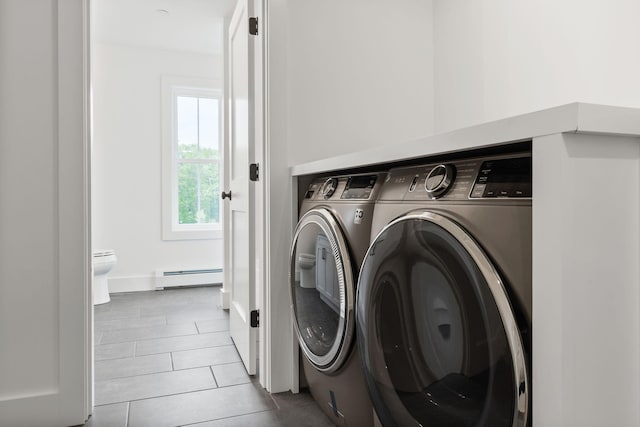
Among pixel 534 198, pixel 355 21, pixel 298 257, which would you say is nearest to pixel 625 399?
pixel 534 198

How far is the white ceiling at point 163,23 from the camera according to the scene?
3.47 metres

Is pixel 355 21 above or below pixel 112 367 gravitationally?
above

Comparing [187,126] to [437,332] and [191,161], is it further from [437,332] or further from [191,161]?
[437,332]

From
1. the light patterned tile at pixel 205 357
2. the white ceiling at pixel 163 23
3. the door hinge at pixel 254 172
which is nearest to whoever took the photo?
the door hinge at pixel 254 172

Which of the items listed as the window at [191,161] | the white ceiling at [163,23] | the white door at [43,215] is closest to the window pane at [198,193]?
the window at [191,161]

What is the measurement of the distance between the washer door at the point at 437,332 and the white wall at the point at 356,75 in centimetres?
96

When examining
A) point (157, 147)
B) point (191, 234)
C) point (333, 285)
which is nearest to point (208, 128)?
point (157, 147)

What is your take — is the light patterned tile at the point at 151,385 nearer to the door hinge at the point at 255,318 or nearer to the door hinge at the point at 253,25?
the door hinge at the point at 255,318

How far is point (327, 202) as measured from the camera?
4.99ft

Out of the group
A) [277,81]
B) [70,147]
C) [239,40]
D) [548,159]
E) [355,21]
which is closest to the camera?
[548,159]

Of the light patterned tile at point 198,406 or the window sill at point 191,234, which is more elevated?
the window sill at point 191,234

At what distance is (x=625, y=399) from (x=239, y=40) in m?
2.35

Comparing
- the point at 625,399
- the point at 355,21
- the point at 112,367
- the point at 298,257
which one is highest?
the point at 355,21

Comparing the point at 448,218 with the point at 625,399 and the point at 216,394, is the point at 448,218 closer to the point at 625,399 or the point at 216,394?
the point at 625,399
